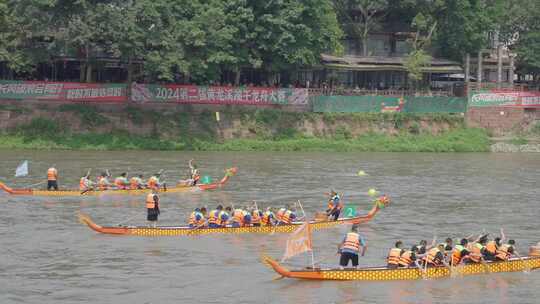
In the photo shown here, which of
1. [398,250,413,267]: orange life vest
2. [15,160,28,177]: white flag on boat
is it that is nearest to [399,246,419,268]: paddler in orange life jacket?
[398,250,413,267]: orange life vest

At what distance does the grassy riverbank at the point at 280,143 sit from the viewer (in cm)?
5925

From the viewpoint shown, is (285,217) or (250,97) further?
(250,97)

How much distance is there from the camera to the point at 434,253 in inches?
1083

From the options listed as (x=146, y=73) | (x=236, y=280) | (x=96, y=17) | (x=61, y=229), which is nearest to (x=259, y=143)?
(x=146, y=73)

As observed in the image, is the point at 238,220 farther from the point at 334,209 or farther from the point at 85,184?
the point at 85,184

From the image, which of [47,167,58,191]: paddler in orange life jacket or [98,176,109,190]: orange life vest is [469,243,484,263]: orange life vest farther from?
[47,167,58,191]: paddler in orange life jacket

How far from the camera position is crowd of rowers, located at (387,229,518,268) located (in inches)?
1065

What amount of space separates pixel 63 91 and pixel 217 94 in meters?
9.16

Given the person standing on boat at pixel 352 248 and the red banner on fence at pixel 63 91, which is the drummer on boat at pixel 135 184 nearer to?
the person standing on boat at pixel 352 248

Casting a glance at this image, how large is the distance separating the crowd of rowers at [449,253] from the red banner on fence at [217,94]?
35.6m

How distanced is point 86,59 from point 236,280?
36.0 meters

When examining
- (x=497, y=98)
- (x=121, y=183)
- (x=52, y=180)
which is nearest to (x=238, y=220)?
(x=121, y=183)

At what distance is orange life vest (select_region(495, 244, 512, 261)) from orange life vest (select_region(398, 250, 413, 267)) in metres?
2.94

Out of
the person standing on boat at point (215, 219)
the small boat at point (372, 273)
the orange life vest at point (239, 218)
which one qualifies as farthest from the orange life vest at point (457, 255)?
the person standing on boat at point (215, 219)
